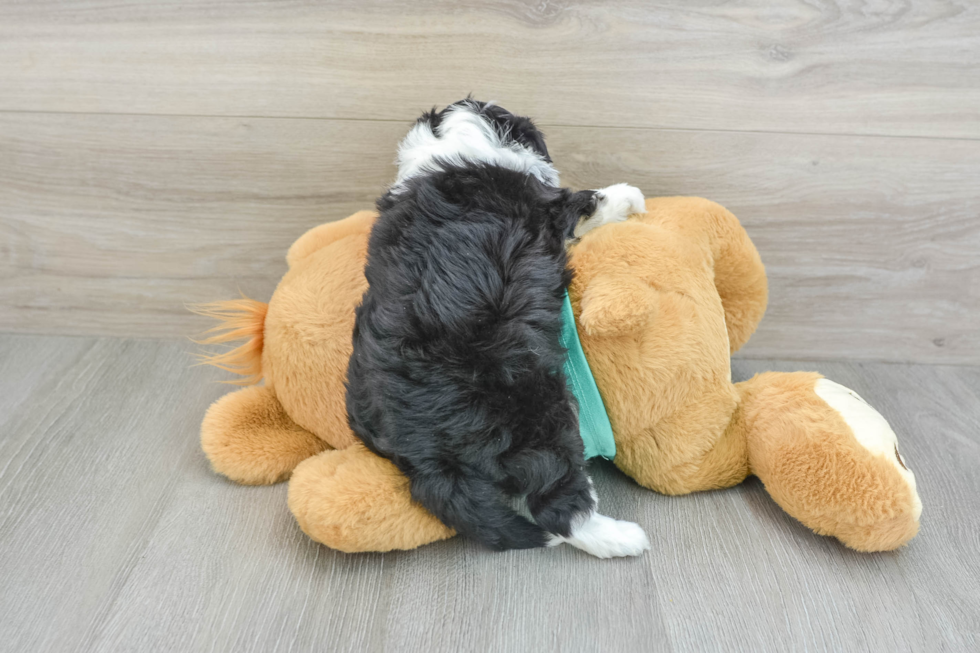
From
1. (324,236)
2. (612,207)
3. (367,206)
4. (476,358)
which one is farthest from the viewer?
(367,206)

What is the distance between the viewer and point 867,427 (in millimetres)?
662

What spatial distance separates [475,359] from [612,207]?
0.27 metres

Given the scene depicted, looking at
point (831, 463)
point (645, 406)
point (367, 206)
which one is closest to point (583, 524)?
point (645, 406)

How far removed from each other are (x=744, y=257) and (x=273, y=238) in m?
0.67

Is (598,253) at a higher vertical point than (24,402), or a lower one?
higher

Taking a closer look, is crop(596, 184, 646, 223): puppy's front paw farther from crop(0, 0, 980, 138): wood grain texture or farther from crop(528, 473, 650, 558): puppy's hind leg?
crop(528, 473, 650, 558): puppy's hind leg

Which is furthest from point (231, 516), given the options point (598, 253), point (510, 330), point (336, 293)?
point (598, 253)

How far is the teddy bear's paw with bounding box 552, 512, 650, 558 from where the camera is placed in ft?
2.11

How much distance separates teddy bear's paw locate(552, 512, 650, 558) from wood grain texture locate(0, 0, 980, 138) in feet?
1.76

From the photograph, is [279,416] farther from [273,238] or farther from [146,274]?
[146,274]

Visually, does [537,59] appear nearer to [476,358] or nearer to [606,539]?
[476,358]

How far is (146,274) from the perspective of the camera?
1.02 m

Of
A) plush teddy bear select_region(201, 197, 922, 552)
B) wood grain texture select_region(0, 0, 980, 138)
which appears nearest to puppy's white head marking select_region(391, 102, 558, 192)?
plush teddy bear select_region(201, 197, 922, 552)

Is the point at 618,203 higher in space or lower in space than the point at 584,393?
higher
